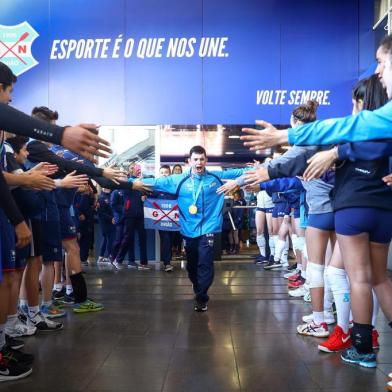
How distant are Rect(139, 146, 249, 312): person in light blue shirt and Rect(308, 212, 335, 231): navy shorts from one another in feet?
4.76

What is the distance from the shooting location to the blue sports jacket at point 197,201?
5.00 metres

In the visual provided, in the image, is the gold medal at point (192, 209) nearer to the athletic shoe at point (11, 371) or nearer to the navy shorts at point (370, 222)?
the navy shorts at point (370, 222)

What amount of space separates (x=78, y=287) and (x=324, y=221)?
253 centimetres

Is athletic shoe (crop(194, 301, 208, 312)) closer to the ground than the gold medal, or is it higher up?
closer to the ground

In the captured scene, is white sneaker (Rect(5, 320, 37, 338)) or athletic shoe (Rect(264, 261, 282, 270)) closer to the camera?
white sneaker (Rect(5, 320, 37, 338))

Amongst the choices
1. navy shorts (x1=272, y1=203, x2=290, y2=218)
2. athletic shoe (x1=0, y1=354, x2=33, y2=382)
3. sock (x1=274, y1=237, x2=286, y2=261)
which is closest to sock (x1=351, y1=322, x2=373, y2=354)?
athletic shoe (x1=0, y1=354, x2=33, y2=382)

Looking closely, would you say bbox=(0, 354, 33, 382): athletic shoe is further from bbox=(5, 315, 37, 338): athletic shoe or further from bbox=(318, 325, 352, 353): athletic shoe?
bbox=(318, 325, 352, 353): athletic shoe

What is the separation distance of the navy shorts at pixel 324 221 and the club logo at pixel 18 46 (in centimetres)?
735

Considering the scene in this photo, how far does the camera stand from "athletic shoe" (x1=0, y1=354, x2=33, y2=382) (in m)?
2.85

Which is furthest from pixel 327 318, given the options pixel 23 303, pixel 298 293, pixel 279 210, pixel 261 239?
pixel 261 239

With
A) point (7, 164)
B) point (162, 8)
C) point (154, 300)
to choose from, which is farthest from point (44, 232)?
point (162, 8)

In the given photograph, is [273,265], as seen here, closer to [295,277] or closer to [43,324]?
[295,277]

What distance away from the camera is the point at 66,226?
4.69 m

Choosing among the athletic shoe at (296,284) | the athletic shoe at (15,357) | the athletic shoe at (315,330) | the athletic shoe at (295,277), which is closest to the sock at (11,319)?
the athletic shoe at (15,357)
